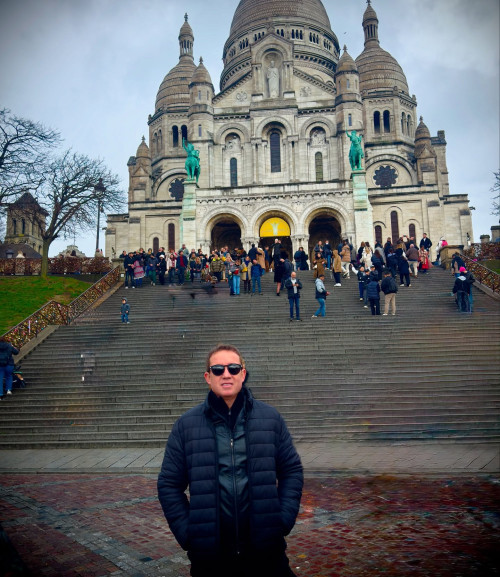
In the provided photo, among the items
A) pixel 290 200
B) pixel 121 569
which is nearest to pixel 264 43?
pixel 290 200

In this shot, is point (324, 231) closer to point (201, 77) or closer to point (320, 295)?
point (201, 77)

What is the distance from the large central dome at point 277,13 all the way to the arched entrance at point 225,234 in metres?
26.3

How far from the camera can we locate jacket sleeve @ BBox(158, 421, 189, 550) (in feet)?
10.4

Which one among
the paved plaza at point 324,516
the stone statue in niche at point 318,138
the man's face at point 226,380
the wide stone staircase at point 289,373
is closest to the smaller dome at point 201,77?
the stone statue in niche at point 318,138

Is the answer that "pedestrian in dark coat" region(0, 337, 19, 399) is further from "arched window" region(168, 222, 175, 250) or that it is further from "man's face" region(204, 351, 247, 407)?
"arched window" region(168, 222, 175, 250)

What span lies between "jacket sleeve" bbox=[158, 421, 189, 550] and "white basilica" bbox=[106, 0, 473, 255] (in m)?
33.2

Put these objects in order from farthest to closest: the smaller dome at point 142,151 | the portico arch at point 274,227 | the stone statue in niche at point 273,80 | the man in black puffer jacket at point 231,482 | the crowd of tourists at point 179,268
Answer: the smaller dome at point 142,151 < the stone statue in niche at point 273,80 < the portico arch at point 274,227 < the crowd of tourists at point 179,268 < the man in black puffer jacket at point 231,482

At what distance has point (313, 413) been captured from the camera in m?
11.8

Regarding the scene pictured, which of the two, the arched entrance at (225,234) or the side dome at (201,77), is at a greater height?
the side dome at (201,77)

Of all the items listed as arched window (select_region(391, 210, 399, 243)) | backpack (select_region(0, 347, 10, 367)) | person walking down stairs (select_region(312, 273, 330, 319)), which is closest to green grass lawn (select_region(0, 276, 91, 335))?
backpack (select_region(0, 347, 10, 367))

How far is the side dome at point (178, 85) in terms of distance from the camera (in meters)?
54.6

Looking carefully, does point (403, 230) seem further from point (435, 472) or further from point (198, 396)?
point (435, 472)

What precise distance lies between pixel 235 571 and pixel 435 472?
605 cm

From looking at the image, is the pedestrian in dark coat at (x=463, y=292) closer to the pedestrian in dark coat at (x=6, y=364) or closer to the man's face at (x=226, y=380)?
the pedestrian in dark coat at (x=6, y=364)
